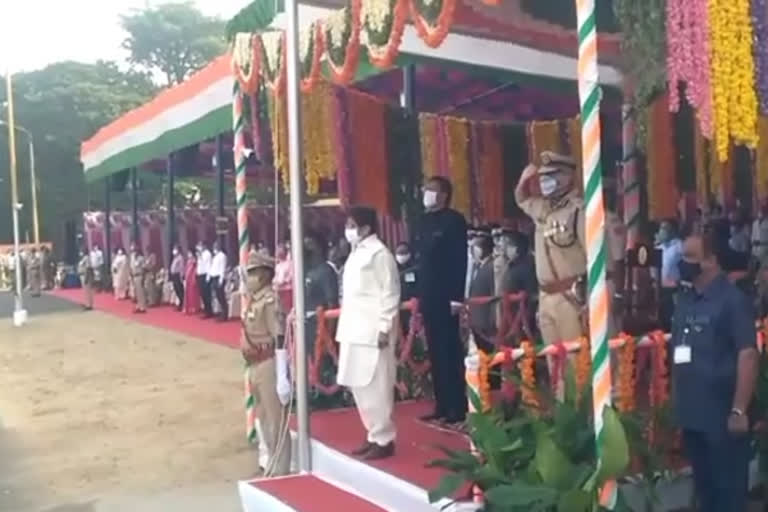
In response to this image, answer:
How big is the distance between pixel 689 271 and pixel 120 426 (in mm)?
7126

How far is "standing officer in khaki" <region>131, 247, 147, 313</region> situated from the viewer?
23203 mm

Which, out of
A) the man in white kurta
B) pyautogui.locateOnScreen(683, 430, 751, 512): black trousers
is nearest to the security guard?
pyautogui.locateOnScreen(683, 430, 751, 512): black trousers

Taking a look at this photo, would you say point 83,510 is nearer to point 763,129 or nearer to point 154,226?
point 763,129

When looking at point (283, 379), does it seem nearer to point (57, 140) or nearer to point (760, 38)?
point (760, 38)

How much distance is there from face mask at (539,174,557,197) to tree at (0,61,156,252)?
37.3 m

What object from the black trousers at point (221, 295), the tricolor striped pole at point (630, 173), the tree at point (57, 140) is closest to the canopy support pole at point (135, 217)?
the black trousers at point (221, 295)

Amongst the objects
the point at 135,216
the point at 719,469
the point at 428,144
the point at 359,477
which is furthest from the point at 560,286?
the point at 135,216

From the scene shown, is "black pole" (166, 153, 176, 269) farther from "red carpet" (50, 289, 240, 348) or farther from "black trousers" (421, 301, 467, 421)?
"black trousers" (421, 301, 467, 421)

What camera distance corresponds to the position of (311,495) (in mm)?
6359

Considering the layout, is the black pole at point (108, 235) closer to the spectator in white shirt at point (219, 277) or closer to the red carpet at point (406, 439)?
the spectator in white shirt at point (219, 277)

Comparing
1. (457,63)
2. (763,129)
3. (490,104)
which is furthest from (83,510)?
(490,104)

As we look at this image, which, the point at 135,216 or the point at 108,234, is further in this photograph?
the point at 108,234

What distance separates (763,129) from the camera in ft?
29.1

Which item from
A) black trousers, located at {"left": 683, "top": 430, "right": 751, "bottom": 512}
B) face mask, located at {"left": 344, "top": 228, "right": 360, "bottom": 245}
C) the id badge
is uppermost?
face mask, located at {"left": 344, "top": 228, "right": 360, "bottom": 245}
